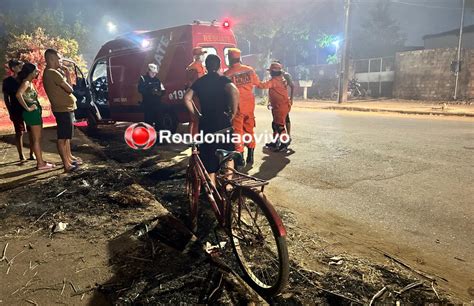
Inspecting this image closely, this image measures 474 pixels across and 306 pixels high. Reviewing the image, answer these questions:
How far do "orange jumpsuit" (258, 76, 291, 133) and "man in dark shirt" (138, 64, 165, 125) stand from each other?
9.28ft

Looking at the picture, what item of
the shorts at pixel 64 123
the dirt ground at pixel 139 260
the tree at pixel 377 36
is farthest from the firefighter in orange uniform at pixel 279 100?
the tree at pixel 377 36

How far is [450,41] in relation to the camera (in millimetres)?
30250

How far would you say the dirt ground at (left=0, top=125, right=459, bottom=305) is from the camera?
8.41 ft

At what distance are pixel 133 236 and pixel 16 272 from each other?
100 cm

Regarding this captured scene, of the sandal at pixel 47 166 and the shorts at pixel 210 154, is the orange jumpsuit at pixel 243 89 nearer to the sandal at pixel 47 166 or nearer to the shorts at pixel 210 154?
the shorts at pixel 210 154

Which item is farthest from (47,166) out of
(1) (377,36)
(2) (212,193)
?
(1) (377,36)

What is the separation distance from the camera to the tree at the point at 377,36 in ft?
127

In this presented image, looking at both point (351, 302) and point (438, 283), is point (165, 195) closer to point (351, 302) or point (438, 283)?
point (351, 302)

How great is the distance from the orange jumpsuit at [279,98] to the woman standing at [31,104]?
4.11m

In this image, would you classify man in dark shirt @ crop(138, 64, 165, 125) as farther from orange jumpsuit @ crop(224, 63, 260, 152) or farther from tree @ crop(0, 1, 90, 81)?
tree @ crop(0, 1, 90, 81)

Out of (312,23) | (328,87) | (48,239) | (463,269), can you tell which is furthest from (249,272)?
(312,23)

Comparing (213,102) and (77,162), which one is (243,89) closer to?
(213,102)

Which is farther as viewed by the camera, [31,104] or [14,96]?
[14,96]
